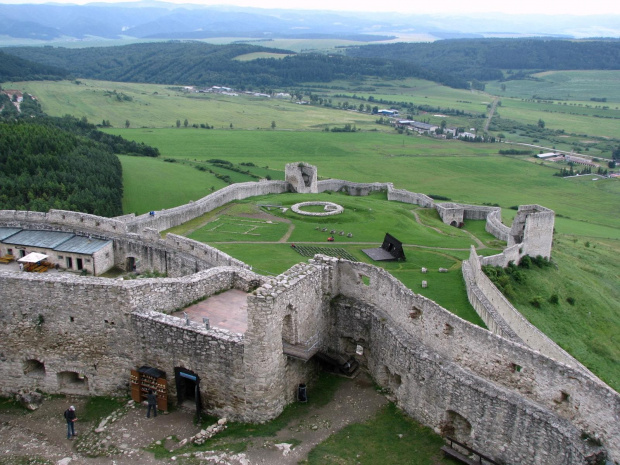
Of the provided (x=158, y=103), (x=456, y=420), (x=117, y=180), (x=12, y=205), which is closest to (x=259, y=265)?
(x=456, y=420)

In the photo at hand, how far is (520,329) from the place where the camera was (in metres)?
30.0

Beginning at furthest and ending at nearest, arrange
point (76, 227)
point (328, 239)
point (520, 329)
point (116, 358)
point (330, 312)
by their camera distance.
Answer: point (328, 239) → point (76, 227) → point (520, 329) → point (330, 312) → point (116, 358)

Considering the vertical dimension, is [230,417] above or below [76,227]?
below

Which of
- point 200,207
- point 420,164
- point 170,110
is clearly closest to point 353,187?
point 200,207

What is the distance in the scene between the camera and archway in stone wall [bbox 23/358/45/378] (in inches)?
977

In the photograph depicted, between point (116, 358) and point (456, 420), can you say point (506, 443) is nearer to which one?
point (456, 420)

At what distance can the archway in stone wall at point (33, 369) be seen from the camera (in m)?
24.8

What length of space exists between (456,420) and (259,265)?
64.9 ft

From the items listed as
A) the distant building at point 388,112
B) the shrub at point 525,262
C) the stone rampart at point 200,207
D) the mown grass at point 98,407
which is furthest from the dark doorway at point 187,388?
the distant building at point 388,112

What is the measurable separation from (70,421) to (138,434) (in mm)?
2520

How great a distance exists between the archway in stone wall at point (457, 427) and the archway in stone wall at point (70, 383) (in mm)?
14406

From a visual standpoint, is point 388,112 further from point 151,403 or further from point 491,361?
point 151,403

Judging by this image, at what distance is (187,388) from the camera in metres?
23.7

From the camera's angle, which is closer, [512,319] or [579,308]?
[512,319]
